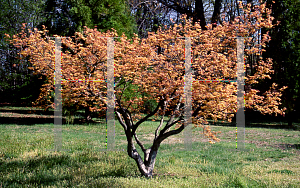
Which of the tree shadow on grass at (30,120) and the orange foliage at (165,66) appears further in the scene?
the tree shadow on grass at (30,120)

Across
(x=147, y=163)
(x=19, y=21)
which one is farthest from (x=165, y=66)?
(x=19, y=21)

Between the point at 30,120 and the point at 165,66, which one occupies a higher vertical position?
the point at 165,66

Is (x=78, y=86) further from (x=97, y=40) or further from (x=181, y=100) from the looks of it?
(x=181, y=100)

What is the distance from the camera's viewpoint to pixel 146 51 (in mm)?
4168

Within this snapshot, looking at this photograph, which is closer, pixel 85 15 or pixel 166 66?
pixel 166 66

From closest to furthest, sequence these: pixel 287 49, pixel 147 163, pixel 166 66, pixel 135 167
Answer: pixel 166 66 < pixel 147 163 < pixel 135 167 < pixel 287 49

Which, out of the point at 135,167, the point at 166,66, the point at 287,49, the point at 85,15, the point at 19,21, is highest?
the point at 19,21

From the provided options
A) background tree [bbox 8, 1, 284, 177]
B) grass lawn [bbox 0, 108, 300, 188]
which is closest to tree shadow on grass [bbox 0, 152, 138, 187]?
grass lawn [bbox 0, 108, 300, 188]

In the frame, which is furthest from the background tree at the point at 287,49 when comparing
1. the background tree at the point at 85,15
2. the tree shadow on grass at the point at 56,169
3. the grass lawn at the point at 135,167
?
the tree shadow on grass at the point at 56,169

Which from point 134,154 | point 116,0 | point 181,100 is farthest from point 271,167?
point 116,0

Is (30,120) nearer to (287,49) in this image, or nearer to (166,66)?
(166,66)

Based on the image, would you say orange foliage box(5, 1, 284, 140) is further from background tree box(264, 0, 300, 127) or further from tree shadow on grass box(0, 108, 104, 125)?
background tree box(264, 0, 300, 127)

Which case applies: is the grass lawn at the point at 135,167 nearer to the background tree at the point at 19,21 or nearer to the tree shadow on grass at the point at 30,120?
the tree shadow on grass at the point at 30,120

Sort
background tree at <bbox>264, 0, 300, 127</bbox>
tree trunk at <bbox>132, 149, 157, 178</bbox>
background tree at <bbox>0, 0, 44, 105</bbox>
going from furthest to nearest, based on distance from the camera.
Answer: background tree at <bbox>0, 0, 44, 105</bbox>, background tree at <bbox>264, 0, 300, 127</bbox>, tree trunk at <bbox>132, 149, 157, 178</bbox>
